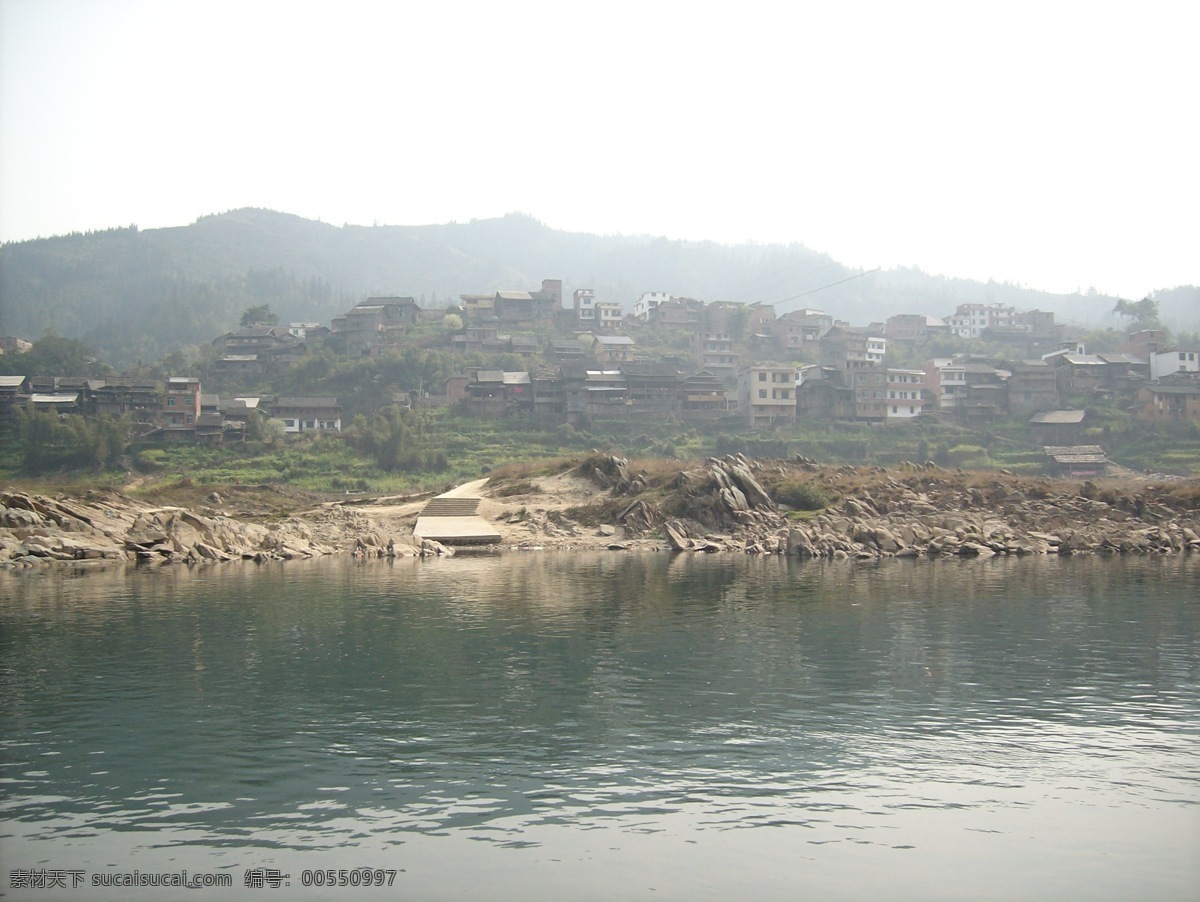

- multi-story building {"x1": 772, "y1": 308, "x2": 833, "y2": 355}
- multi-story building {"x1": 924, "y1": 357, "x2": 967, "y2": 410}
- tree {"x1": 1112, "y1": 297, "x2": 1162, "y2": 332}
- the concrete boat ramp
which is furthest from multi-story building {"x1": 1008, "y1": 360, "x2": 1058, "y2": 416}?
the concrete boat ramp

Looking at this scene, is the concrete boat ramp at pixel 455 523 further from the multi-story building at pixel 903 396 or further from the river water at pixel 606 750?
the multi-story building at pixel 903 396

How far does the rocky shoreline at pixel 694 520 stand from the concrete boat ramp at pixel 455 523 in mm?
790

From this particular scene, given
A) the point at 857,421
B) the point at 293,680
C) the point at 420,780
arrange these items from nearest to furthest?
1. the point at 420,780
2. the point at 293,680
3. the point at 857,421

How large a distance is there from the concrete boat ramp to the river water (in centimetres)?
2006

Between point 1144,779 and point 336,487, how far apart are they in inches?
2341

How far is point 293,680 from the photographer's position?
17.7m

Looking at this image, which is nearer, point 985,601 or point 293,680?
point 293,680

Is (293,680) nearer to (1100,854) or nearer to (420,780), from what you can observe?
(420,780)

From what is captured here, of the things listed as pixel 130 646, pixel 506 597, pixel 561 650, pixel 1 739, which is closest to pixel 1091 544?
pixel 506 597

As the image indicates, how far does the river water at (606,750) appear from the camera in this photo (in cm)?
974

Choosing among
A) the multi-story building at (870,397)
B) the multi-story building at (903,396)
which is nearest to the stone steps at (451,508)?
the multi-story building at (870,397)

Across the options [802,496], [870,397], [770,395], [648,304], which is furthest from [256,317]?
[802,496]

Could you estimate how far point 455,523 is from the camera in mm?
48562

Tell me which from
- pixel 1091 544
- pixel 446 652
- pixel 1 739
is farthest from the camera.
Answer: pixel 1091 544
